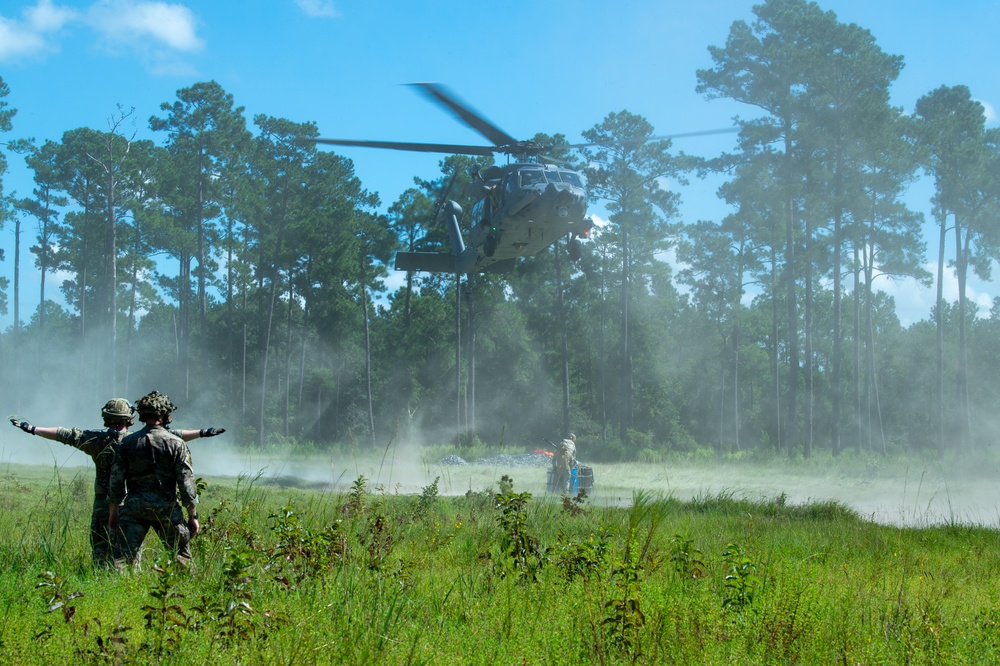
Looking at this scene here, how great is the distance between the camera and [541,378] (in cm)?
5222

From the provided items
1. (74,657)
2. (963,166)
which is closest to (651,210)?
(963,166)

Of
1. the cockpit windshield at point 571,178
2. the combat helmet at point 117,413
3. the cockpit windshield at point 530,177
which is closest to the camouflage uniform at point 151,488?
the combat helmet at point 117,413

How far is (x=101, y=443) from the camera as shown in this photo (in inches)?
251

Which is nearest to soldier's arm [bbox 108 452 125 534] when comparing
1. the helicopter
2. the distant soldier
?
the helicopter

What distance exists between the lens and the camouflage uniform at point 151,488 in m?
5.80

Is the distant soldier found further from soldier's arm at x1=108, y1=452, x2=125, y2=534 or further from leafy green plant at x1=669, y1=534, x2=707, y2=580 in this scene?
soldier's arm at x1=108, y1=452, x2=125, y2=534

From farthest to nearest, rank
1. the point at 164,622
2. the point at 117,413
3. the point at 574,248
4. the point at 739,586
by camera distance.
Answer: the point at 574,248 → the point at 117,413 → the point at 739,586 → the point at 164,622

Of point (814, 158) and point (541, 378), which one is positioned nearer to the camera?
point (814, 158)

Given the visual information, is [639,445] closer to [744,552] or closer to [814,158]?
[814,158]

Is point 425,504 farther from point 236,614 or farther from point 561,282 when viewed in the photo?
point 561,282

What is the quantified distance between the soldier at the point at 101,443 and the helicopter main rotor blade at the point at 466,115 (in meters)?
8.47

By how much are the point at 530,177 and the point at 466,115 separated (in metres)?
1.60

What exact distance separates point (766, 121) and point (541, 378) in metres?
25.5

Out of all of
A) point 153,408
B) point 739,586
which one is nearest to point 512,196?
point 153,408
